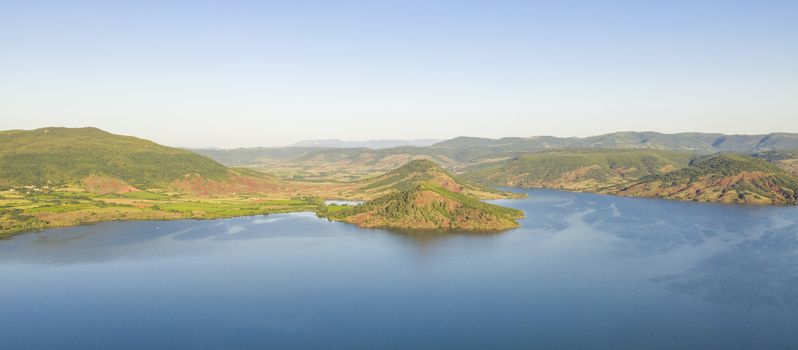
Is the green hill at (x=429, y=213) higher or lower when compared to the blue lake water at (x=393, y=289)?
higher

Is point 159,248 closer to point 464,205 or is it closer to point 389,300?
point 389,300

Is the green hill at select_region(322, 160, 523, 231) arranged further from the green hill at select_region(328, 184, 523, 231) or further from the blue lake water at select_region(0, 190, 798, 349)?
the blue lake water at select_region(0, 190, 798, 349)

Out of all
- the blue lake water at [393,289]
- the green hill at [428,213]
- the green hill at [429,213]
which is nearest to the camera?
the blue lake water at [393,289]

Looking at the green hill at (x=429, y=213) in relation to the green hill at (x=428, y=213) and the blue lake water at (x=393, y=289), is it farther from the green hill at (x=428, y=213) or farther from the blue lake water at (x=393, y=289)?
the blue lake water at (x=393, y=289)

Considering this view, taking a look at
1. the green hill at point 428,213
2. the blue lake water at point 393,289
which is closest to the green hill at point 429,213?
the green hill at point 428,213

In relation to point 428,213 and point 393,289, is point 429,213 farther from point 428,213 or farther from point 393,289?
point 393,289

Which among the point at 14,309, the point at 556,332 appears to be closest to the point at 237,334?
the point at 14,309

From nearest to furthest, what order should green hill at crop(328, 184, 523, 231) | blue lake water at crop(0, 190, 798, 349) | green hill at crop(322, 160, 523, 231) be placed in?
blue lake water at crop(0, 190, 798, 349) < green hill at crop(328, 184, 523, 231) < green hill at crop(322, 160, 523, 231)

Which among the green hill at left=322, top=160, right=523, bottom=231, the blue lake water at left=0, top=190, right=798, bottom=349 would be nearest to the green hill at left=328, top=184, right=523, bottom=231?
the green hill at left=322, top=160, right=523, bottom=231

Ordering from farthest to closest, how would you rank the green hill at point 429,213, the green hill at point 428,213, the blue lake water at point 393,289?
1. the green hill at point 428,213
2. the green hill at point 429,213
3. the blue lake water at point 393,289
